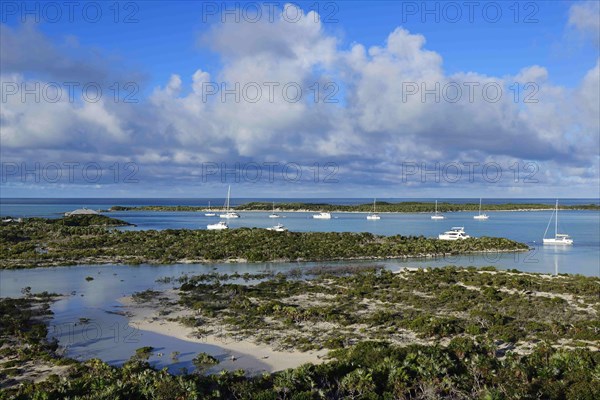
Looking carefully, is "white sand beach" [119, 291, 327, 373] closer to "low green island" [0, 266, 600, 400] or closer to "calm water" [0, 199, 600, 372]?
"calm water" [0, 199, 600, 372]

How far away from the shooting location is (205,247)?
61.3m

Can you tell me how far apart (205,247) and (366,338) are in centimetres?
4027

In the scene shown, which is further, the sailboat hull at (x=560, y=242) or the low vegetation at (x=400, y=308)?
the sailboat hull at (x=560, y=242)

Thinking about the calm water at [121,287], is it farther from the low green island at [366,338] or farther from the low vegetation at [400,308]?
the low vegetation at [400,308]

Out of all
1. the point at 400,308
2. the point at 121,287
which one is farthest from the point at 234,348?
the point at 121,287

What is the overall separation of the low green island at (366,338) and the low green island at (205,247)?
1424 cm

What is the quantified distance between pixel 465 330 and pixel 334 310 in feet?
25.3

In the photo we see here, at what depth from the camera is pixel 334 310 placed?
1150 inches

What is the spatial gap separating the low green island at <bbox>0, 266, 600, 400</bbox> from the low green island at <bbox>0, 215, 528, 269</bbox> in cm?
1424

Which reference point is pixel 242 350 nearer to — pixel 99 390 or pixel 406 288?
pixel 99 390

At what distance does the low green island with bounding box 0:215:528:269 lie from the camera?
54.9 meters

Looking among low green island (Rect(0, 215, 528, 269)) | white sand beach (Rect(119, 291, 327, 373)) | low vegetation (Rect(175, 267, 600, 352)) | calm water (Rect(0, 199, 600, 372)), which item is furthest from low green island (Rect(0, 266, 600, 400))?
low green island (Rect(0, 215, 528, 269))

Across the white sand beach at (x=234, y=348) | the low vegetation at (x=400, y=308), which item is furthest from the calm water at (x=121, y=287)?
the low vegetation at (x=400, y=308)

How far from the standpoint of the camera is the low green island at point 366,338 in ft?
53.7
